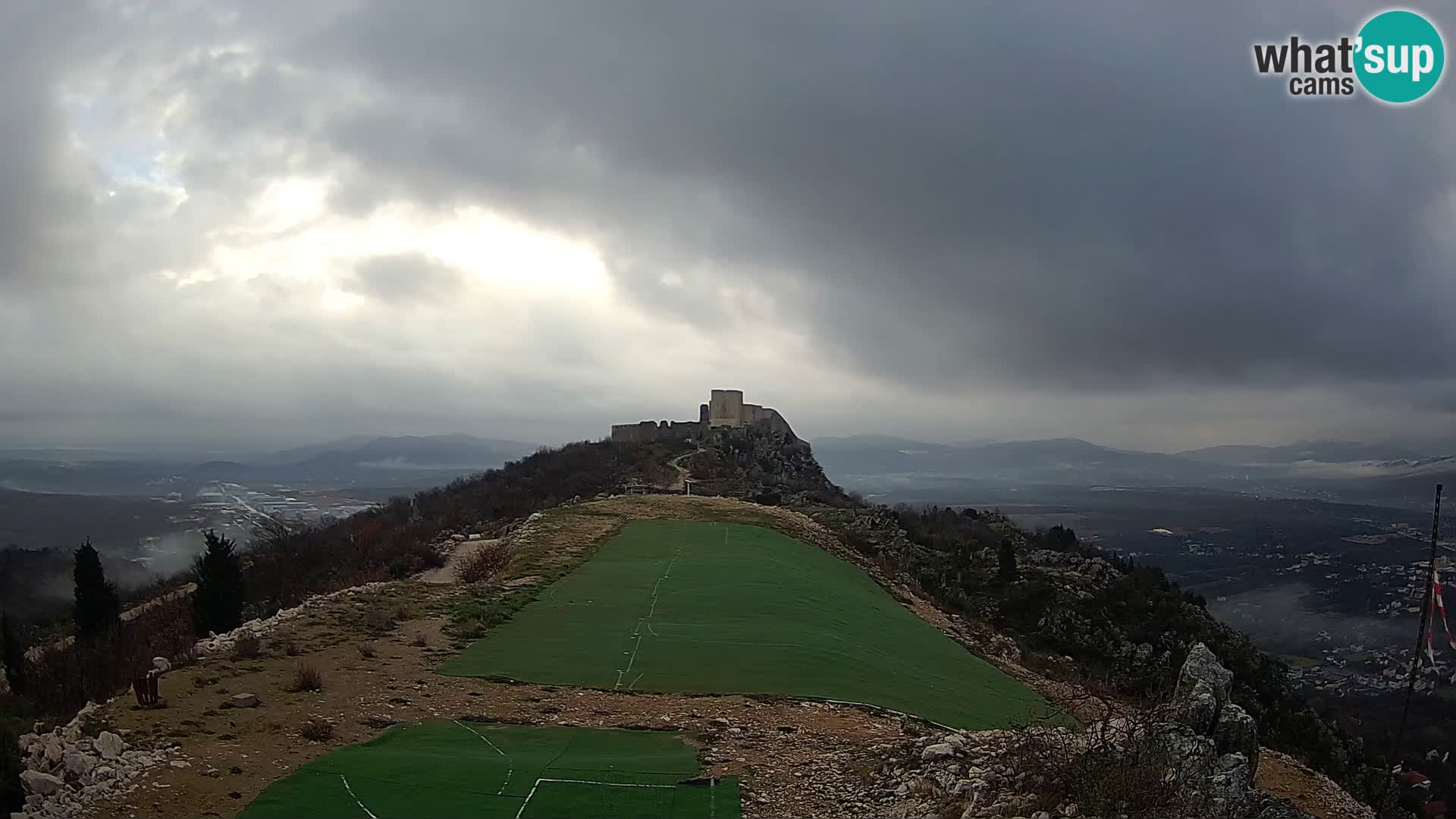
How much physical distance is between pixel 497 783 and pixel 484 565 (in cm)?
1545

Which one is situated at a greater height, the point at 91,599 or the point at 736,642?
the point at 736,642

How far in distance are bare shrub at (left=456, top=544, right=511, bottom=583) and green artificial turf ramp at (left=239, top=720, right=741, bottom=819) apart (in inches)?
477

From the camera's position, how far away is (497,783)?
8500 millimetres

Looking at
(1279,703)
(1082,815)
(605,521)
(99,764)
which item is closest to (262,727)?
(99,764)

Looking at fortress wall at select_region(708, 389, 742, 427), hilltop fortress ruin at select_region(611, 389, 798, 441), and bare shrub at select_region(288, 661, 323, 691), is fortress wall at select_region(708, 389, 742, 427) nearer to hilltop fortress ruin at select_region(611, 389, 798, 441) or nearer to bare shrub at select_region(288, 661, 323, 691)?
hilltop fortress ruin at select_region(611, 389, 798, 441)

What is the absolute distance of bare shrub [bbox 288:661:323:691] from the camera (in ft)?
37.2

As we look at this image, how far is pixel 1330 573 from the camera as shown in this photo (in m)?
66.8

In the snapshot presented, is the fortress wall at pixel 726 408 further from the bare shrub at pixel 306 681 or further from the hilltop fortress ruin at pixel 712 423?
the bare shrub at pixel 306 681

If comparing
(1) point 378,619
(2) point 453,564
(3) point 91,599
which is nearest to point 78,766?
(1) point 378,619

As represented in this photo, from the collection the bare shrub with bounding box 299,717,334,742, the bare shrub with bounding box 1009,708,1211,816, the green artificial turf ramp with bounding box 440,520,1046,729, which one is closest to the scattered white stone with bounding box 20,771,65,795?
the bare shrub with bounding box 299,717,334,742

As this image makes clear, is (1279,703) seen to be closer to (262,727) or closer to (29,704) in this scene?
(262,727)

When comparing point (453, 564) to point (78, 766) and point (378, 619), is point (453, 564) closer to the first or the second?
point (378, 619)

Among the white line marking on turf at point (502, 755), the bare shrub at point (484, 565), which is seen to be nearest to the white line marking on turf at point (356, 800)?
the white line marking on turf at point (502, 755)

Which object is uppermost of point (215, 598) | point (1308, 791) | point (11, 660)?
point (215, 598)
